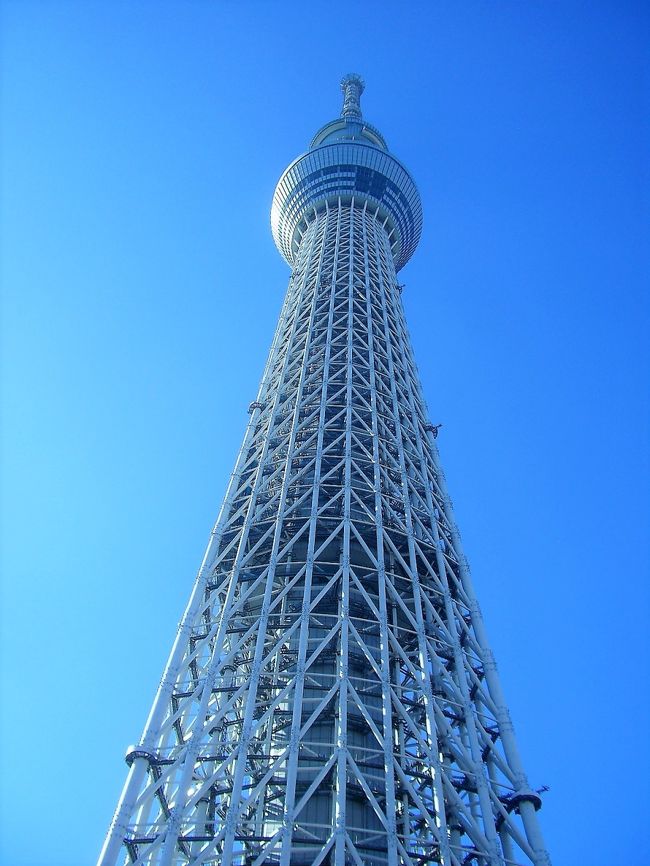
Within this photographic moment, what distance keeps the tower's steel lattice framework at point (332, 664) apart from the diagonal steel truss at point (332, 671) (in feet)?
0.29

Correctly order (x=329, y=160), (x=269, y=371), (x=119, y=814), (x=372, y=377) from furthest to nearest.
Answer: (x=329, y=160) < (x=269, y=371) < (x=372, y=377) < (x=119, y=814)

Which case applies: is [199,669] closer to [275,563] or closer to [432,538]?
[275,563]

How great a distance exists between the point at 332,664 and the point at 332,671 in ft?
0.81

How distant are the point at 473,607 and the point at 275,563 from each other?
9.00 metres

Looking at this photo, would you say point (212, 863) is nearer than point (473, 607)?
Yes

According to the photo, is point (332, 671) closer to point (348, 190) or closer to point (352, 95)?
point (348, 190)

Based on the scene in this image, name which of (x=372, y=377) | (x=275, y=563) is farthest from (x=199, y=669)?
(x=372, y=377)

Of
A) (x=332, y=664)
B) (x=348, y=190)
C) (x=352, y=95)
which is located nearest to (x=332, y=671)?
(x=332, y=664)

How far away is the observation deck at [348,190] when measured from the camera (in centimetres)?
6338

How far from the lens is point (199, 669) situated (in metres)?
29.8

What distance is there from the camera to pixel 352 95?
8206cm

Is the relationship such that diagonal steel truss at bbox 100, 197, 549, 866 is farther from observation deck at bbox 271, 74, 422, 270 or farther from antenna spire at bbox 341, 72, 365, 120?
antenna spire at bbox 341, 72, 365, 120

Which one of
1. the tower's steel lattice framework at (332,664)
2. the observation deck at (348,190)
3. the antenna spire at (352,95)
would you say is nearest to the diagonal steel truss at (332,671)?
the tower's steel lattice framework at (332,664)

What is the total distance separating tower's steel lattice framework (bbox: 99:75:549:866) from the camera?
23.6 m
